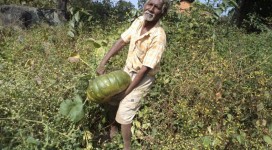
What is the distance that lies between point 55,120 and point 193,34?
3.46 metres

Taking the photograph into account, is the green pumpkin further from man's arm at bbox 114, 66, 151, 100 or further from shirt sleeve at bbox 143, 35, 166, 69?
shirt sleeve at bbox 143, 35, 166, 69

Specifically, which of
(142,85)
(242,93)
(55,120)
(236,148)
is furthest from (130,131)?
(242,93)

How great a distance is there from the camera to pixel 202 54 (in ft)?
18.9

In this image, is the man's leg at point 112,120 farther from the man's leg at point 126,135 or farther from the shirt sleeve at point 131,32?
the shirt sleeve at point 131,32

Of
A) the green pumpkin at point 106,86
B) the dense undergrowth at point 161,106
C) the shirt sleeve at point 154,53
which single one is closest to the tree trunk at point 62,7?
the dense undergrowth at point 161,106

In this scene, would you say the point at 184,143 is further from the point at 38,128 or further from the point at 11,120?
the point at 11,120

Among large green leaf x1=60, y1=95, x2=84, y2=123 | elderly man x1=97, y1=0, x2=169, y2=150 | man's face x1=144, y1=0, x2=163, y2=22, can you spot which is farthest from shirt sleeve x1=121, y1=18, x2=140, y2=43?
large green leaf x1=60, y1=95, x2=84, y2=123

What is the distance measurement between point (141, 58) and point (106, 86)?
0.45 metres

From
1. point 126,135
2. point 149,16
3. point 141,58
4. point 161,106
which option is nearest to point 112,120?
point 126,135

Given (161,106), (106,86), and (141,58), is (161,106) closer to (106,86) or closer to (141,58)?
(141,58)

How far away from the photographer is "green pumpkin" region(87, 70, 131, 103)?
3.72 m

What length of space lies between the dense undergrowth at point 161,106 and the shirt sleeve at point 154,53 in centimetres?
59

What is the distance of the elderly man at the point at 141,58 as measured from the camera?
3721mm

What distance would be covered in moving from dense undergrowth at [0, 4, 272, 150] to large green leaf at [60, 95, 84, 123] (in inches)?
4.0
